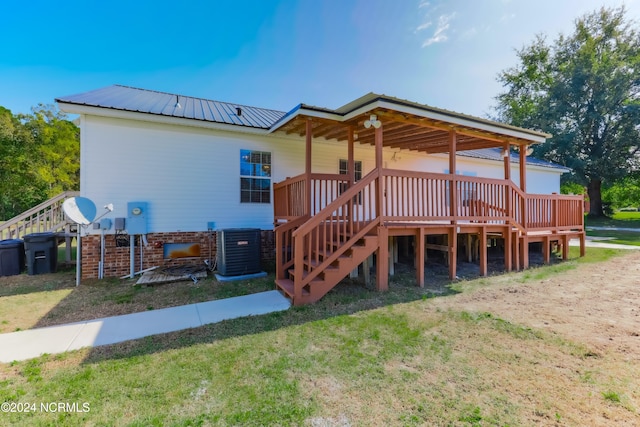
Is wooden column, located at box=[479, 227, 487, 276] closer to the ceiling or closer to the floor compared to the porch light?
closer to the floor

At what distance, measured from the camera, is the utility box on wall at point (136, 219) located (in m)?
6.68

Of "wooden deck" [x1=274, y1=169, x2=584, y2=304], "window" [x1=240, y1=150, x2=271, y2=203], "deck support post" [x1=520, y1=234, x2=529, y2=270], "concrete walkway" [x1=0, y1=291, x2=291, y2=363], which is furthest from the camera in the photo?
"window" [x1=240, y1=150, x2=271, y2=203]

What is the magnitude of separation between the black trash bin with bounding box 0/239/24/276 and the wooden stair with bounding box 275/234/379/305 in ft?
21.8

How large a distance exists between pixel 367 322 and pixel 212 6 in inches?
476

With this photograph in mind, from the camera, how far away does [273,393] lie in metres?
2.49

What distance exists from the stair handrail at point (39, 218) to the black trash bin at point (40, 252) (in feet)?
3.06

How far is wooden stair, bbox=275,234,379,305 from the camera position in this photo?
4902mm

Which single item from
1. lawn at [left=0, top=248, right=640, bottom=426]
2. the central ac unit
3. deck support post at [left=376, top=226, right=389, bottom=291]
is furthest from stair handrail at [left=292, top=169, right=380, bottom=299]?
the central ac unit

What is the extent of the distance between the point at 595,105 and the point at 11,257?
33929 millimetres

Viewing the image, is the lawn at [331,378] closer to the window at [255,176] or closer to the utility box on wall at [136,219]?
the utility box on wall at [136,219]

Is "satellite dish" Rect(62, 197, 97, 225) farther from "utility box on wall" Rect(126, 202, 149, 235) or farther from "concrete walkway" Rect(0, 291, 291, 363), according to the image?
"concrete walkway" Rect(0, 291, 291, 363)

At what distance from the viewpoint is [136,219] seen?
674cm

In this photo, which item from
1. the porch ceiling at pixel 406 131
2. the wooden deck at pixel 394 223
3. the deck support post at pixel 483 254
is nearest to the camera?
the wooden deck at pixel 394 223

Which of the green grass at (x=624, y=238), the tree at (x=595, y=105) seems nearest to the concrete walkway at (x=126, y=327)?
the green grass at (x=624, y=238)
